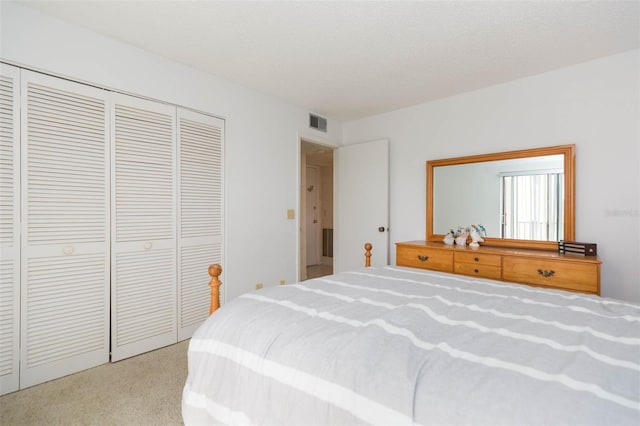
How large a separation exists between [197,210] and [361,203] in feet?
6.89

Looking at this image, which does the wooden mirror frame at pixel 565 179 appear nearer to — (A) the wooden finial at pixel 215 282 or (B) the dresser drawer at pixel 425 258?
(B) the dresser drawer at pixel 425 258

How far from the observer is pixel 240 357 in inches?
48.6

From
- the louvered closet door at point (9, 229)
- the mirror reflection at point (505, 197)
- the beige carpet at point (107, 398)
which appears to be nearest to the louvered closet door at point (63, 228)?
the louvered closet door at point (9, 229)

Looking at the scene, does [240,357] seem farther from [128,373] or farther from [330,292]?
[128,373]

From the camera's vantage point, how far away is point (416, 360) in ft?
3.21

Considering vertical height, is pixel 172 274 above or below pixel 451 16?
below

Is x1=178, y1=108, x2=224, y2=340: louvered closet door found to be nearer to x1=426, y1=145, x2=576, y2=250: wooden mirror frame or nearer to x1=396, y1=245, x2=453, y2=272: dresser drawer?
x1=396, y1=245, x2=453, y2=272: dresser drawer

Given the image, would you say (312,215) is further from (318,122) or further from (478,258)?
(478,258)

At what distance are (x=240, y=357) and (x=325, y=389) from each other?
1.31 ft

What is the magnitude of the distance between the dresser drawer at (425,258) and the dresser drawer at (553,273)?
489mm

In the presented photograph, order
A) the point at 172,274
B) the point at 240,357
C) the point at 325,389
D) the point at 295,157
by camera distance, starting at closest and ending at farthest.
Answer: the point at 325,389
the point at 240,357
the point at 172,274
the point at 295,157

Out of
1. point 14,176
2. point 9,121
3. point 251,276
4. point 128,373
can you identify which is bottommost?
point 128,373

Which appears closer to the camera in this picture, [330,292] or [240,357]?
[240,357]

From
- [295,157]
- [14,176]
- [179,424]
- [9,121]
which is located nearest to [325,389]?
[179,424]
